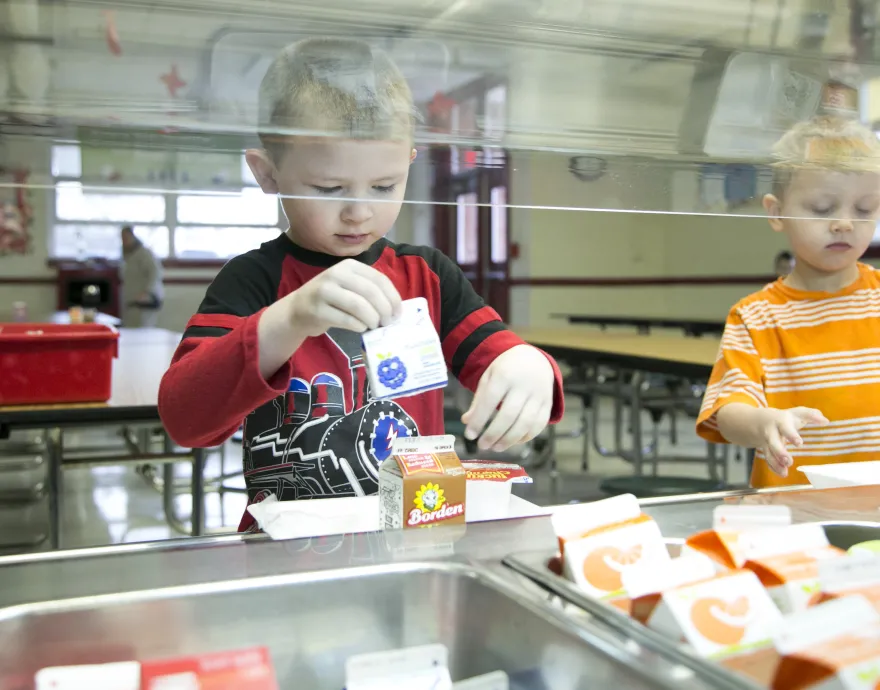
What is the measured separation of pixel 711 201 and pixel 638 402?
356 centimetres

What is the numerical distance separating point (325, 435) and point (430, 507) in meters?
0.27

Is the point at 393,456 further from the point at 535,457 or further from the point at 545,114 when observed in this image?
the point at 535,457

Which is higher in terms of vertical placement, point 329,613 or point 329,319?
point 329,319

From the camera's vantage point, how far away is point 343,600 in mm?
716

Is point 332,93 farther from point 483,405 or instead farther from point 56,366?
point 56,366

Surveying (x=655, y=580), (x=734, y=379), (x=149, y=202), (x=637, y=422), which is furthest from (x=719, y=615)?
(x=637, y=422)

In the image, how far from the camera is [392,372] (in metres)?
0.71

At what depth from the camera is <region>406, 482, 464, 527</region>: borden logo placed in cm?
85

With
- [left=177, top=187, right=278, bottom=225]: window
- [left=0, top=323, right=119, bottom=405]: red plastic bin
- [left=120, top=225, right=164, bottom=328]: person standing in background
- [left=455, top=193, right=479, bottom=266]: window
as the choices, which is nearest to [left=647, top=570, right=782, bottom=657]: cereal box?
[left=177, top=187, right=278, bottom=225]: window

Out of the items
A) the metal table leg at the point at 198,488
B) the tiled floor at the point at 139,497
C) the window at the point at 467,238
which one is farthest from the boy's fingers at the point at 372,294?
the window at the point at 467,238

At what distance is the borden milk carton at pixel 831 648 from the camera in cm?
50

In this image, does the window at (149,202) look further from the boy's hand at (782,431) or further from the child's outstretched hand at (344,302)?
the boy's hand at (782,431)

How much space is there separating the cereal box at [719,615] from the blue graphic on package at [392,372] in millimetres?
263

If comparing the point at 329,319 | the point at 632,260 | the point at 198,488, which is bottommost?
the point at 198,488
